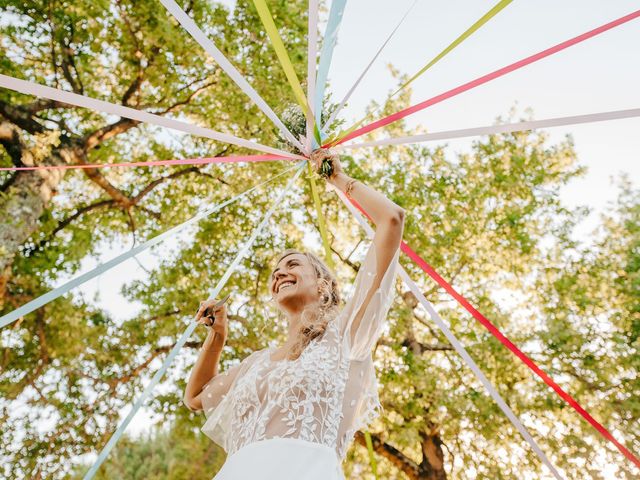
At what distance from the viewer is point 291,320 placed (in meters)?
2.11

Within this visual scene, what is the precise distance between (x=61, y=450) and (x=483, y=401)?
531 centimetres

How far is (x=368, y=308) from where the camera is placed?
5.66 ft

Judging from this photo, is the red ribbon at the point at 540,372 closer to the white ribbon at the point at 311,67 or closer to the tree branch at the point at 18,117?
the white ribbon at the point at 311,67

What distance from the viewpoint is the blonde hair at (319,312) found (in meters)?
1.84

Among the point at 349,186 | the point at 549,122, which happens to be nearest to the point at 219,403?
the point at 349,186

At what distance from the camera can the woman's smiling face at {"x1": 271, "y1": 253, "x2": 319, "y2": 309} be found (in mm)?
2121

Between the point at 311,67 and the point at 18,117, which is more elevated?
the point at 18,117

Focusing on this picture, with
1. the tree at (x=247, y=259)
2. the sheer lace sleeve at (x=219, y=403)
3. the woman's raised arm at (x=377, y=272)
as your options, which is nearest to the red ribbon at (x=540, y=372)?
the woman's raised arm at (x=377, y=272)

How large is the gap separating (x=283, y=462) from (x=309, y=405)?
0.20m

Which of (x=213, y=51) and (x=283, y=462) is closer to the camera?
(x=283, y=462)

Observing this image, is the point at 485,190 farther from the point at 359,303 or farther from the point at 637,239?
the point at 359,303

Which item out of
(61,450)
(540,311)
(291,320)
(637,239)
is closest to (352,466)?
(540,311)

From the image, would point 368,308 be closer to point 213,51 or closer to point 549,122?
point 549,122

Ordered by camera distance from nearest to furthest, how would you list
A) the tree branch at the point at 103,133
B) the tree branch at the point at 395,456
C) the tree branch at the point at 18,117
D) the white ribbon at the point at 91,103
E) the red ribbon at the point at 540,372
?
the white ribbon at the point at 91,103 → the red ribbon at the point at 540,372 → the tree branch at the point at 18,117 → the tree branch at the point at 103,133 → the tree branch at the point at 395,456
